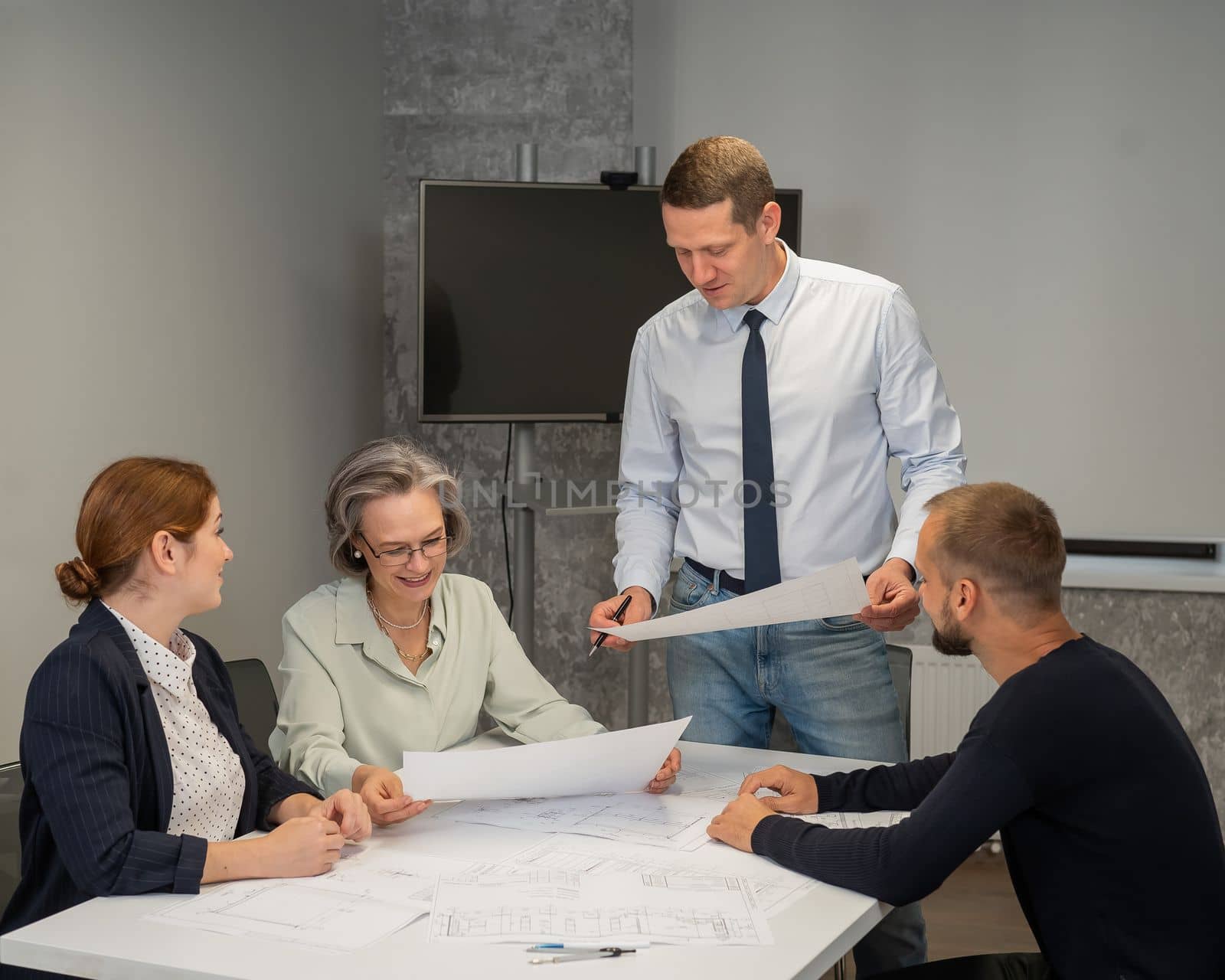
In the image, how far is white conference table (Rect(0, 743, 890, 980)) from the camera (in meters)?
1.26

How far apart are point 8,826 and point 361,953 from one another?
0.79m

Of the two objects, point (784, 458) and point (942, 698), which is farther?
point (942, 698)

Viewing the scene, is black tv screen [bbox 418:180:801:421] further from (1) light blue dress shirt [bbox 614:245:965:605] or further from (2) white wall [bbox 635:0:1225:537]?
(1) light blue dress shirt [bbox 614:245:965:605]

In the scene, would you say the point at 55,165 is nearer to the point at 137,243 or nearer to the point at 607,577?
the point at 137,243

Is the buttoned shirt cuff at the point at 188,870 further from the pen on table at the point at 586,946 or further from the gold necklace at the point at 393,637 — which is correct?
the gold necklace at the point at 393,637

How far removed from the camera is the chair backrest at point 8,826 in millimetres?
1797

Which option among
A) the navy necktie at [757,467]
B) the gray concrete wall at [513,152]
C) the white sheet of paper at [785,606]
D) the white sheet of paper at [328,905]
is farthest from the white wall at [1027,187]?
the white sheet of paper at [328,905]

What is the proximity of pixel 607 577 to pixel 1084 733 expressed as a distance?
8.79 ft

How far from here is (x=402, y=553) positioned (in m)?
2.12

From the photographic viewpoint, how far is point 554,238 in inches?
139

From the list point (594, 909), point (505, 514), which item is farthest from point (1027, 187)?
point (594, 909)

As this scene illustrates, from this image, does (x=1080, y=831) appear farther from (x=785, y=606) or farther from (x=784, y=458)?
(x=784, y=458)

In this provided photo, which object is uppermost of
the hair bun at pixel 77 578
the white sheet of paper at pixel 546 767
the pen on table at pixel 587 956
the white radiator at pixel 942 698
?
the hair bun at pixel 77 578

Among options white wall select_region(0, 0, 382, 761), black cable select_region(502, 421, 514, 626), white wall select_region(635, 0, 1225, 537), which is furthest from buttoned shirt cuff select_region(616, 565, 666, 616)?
white wall select_region(635, 0, 1225, 537)
